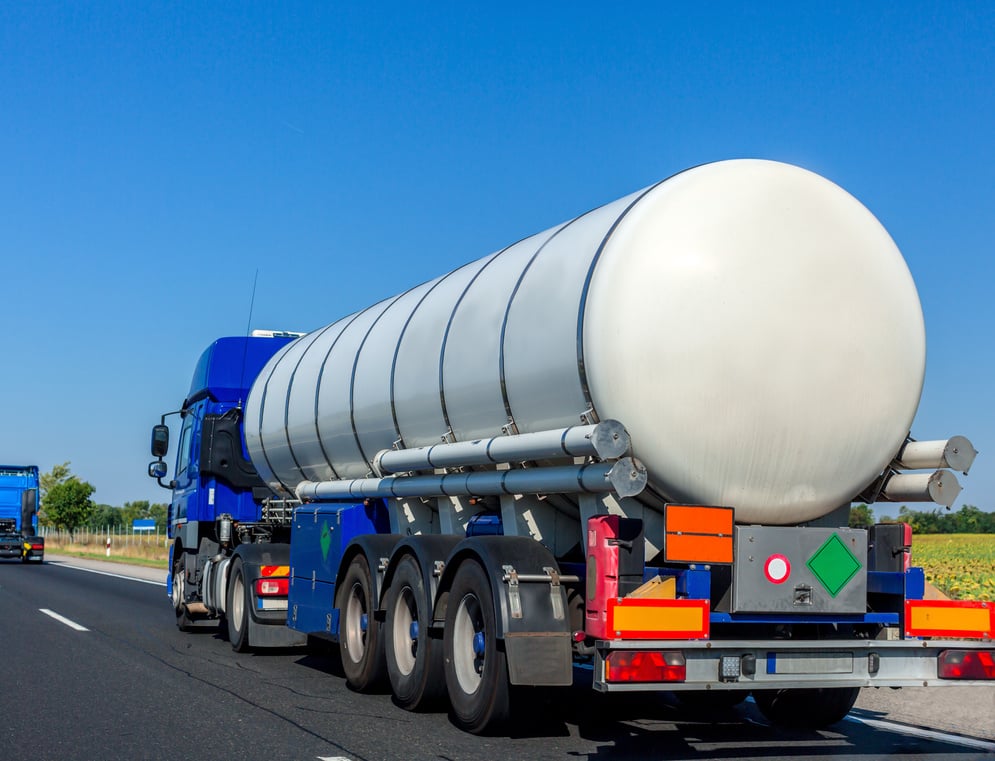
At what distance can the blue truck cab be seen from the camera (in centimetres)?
1499

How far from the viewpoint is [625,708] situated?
31.9ft

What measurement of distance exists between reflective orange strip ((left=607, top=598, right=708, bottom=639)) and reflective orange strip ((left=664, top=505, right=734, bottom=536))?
1.38 ft

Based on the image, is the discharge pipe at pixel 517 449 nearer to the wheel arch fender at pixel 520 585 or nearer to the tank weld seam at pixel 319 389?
the wheel arch fender at pixel 520 585

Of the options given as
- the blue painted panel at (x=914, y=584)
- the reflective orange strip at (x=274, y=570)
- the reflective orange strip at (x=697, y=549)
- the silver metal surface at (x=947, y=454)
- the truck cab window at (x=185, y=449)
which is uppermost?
the truck cab window at (x=185, y=449)

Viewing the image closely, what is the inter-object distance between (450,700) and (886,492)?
321cm

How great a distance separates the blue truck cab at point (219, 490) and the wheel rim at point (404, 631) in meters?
4.97

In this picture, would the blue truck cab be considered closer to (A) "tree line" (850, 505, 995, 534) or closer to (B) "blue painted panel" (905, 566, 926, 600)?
(B) "blue painted panel" (905, 566, 926, 600)

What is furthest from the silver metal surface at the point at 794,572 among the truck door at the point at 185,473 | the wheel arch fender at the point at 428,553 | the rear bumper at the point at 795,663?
the truck door at the point at 185,473

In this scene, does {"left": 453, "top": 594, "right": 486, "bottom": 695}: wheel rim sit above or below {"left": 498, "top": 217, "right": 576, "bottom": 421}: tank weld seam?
below

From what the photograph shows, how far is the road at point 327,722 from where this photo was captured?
7695mm

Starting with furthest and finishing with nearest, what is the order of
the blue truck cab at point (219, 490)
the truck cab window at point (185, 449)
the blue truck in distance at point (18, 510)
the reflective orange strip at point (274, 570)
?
the blue truck in distance at point (18, 510) → the truck cab window at point (185, 449) → the blue truck cab at point (219, 490) → the reflective orange strip at point (274, 570)

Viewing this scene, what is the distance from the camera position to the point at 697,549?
722cm

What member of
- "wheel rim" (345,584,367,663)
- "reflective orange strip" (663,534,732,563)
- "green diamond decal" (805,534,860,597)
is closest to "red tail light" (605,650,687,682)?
"reflective orange strip" (663,534,732,563)

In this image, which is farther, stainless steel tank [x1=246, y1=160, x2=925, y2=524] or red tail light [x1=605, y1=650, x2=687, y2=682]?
stainless steel tank [x1=246, y1=160, x2=925, y2=524]
